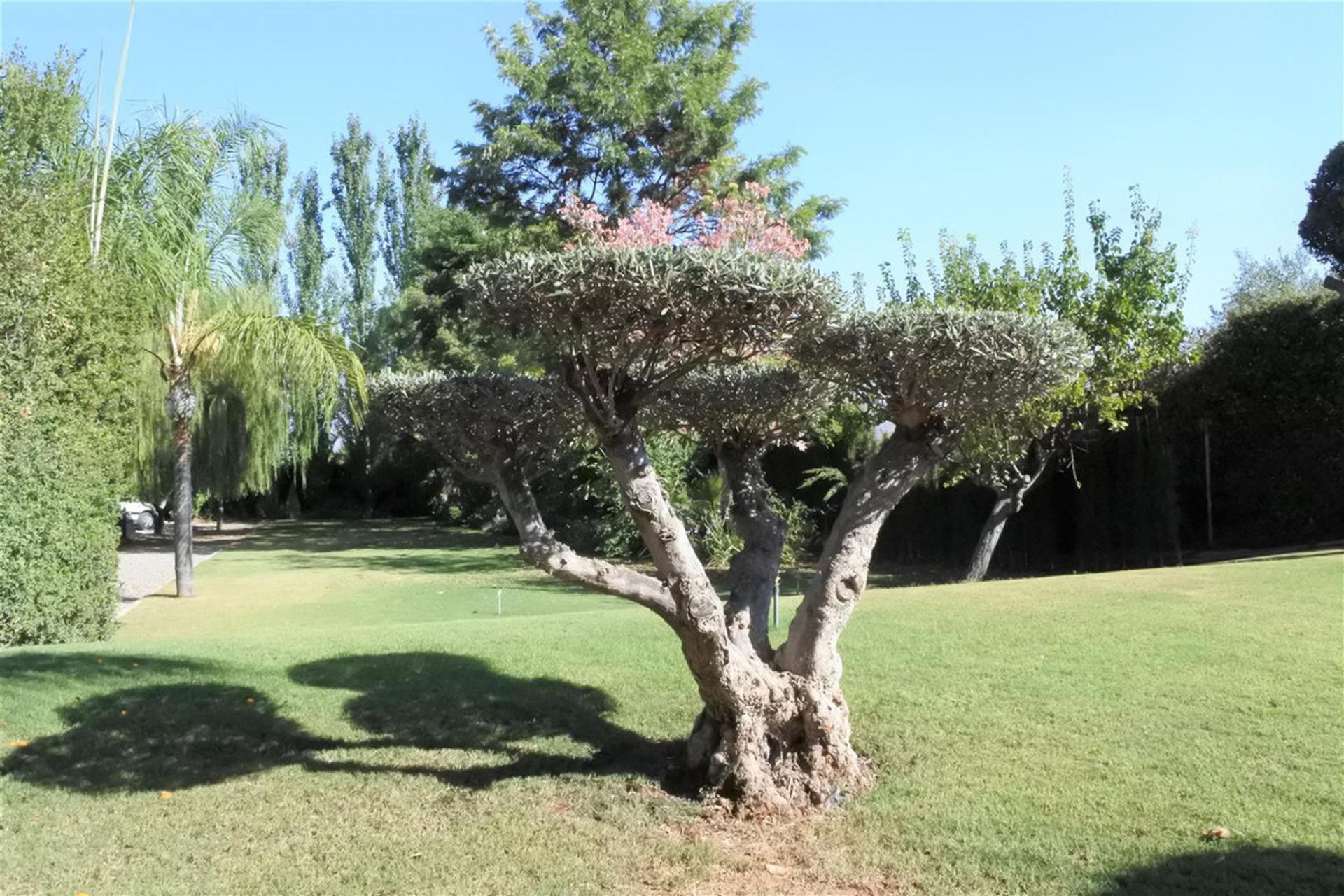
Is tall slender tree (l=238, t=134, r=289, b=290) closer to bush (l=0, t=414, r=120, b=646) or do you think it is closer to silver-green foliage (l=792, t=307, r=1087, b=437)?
bush (l=0, t=414, r=120, b=646)

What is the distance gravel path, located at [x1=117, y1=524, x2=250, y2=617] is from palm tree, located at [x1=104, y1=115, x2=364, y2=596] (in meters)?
1.42

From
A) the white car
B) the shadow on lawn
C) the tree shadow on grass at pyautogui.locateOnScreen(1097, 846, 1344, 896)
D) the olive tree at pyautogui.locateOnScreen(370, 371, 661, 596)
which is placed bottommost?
the tree shadow on grass at pyautogui.locateOnScreen(1097, 846, 1344, 896)

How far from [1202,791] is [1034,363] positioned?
2.21 metres

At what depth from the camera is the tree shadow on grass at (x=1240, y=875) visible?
4242mm

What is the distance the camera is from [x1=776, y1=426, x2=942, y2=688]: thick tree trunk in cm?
569

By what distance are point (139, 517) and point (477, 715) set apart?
31.0 meters

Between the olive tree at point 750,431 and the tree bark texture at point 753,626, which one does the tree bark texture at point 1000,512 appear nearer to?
the olive tree at point 750,431

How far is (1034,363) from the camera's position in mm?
5277

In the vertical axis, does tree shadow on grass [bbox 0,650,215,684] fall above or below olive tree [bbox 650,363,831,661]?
below

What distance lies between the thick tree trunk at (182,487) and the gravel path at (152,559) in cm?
70

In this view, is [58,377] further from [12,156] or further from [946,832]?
[946,832]

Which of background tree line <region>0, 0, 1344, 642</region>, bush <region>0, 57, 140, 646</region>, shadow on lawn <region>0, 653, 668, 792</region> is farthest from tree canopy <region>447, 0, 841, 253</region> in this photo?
shadow on lawn <region>0, 653, 668, 792</region>

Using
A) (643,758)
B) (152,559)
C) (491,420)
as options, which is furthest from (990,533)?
(152,559)

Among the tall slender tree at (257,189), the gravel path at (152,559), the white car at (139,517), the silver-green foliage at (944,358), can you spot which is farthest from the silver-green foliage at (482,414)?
the white car at (139,517)
